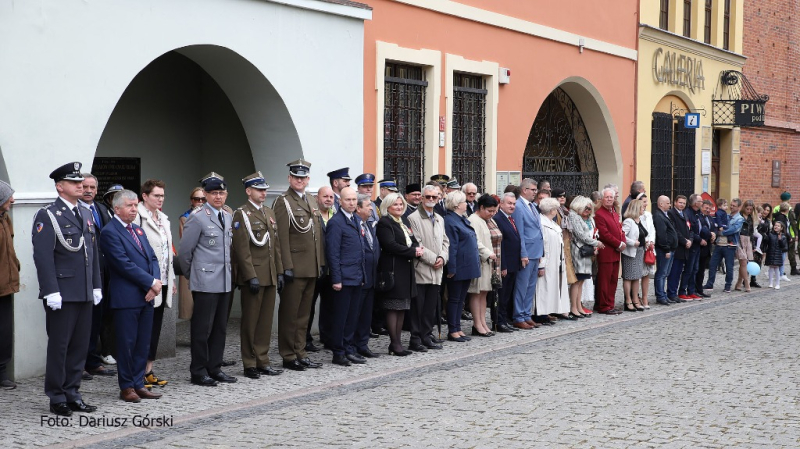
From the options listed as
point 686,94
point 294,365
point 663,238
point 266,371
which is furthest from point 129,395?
point 686,94

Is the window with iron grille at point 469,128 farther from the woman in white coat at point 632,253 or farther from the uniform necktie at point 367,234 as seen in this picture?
the uniform necktie at point 367,234

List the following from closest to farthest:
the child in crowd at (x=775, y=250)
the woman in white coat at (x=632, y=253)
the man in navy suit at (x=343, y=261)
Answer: the man in navy suit at (x=343, y=261) < the woman in white coat at (x=632, y=253) < the child in crowd at (x=775, y=250)

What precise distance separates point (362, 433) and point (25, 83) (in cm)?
438

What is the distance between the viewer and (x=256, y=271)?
32.0ft

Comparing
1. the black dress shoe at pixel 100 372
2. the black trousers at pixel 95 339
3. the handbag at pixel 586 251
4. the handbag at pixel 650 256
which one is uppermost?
the handbag at pixel 586 251

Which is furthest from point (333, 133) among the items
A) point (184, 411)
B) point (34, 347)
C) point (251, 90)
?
point (184, 411)

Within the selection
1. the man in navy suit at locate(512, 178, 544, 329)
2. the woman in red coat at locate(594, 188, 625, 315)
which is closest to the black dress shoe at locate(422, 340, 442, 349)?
the man in navy suit at locate(512, 178, 544, 329)

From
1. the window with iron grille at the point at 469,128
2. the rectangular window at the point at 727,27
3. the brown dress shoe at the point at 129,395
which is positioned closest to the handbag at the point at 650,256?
the window with iron grille at the point at 469,128

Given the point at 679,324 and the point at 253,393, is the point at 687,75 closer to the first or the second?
the point at 679,324

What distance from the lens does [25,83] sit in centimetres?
941

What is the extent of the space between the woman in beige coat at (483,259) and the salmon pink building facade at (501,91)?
209 centimetres

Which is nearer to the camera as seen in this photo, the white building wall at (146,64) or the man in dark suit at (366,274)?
the white building wall at (146,64)

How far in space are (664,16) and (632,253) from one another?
388 inches

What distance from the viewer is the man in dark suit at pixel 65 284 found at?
26.2 feet
